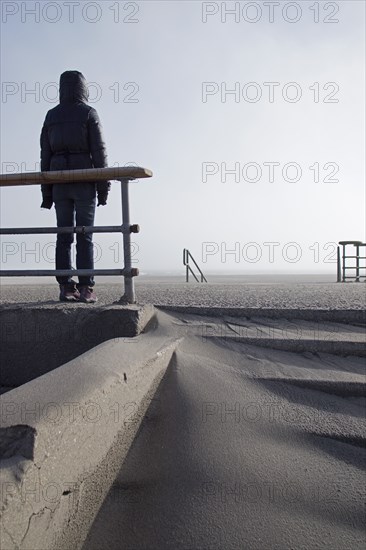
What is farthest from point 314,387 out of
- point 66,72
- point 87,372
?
point 66,72

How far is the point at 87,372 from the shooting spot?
1.97 metres

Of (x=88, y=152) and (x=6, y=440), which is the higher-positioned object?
(x=88, y=152)

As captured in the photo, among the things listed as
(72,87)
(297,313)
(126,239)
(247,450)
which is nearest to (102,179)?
(126,239)

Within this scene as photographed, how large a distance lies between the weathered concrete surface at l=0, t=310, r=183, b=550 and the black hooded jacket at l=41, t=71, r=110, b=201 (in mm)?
1983

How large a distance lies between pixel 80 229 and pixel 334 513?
2.48 meters

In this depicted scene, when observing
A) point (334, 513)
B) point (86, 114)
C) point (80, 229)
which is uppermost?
point (86, 114)

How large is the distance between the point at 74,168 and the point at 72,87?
691 millimetres

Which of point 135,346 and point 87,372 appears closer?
point 87,372

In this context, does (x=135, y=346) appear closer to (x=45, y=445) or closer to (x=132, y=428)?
→ (x=132, y=428)

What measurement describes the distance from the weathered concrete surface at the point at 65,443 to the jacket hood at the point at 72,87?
2.47 metres

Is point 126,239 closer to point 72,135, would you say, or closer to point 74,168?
point 74,168

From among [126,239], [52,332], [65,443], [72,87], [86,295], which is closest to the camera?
[65,443]

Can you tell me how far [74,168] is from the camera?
377 centimetres

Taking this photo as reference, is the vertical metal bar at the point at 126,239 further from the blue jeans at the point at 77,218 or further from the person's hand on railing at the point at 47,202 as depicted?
the person's hand on railing at the point at 47,202
